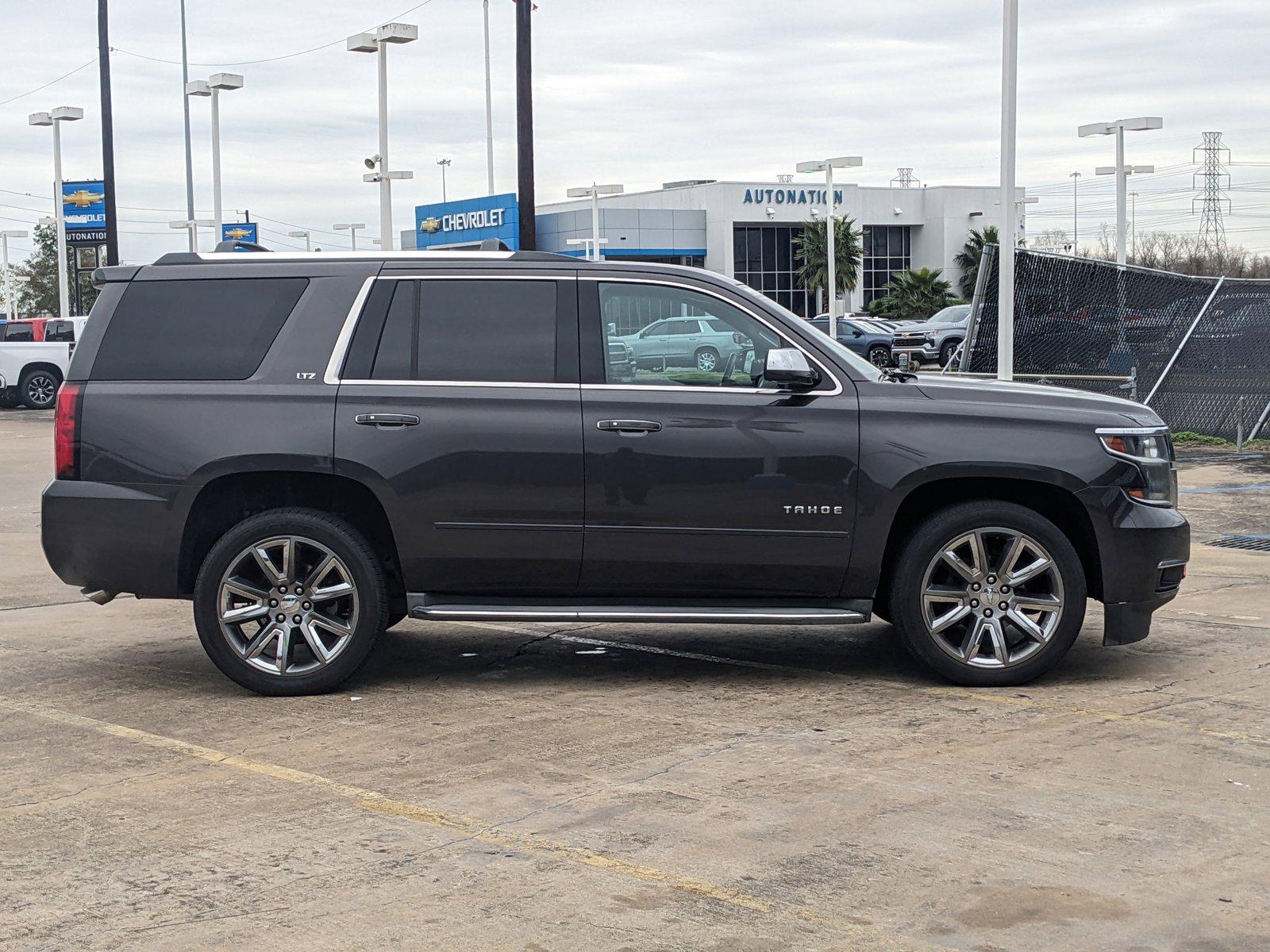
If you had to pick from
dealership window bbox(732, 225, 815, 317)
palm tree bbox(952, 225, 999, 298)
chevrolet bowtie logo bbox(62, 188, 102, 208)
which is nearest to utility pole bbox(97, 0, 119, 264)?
chevrolet bowtie logo bbox(62, 188, 102, 208)

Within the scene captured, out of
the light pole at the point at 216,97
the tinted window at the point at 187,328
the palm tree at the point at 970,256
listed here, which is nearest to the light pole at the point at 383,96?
the light pole at the point at 216,97

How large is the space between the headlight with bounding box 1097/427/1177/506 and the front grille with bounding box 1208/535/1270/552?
4536mm

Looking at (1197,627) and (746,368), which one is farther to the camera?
(1197,627)

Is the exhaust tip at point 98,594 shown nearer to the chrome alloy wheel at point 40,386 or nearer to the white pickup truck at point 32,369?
the white pickup truck at point 32,369

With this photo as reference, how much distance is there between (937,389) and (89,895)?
422 cm

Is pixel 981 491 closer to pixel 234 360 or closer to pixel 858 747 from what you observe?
pixel 858 747

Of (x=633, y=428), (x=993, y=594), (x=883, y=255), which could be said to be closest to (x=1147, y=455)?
(x=993, y=594)

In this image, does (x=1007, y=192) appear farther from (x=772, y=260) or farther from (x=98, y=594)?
(x=772, y=260)

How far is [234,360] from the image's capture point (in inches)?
275

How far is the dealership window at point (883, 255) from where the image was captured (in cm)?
8281

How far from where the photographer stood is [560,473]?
6.77 m

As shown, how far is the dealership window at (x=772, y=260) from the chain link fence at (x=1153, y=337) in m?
56.7

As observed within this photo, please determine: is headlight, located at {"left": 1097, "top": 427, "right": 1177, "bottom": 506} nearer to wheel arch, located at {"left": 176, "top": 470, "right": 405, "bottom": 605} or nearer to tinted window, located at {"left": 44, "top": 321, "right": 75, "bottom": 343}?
wheel arch, located at {"left": 176, "top": 470, "right": 405, "bottom": 605}

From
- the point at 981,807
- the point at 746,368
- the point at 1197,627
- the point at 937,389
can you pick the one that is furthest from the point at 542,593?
the point at 1197,627
